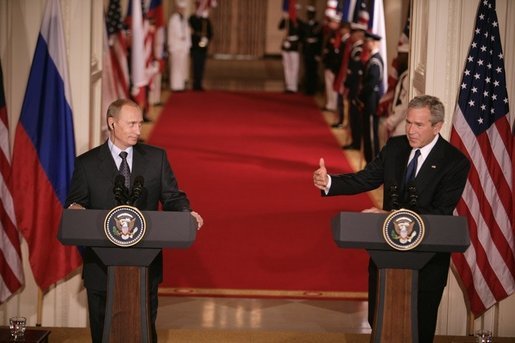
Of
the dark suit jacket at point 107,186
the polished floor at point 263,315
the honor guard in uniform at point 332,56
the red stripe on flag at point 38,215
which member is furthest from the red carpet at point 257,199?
the dark suit jacket at point 107,186

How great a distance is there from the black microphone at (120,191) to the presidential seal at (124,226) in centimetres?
21

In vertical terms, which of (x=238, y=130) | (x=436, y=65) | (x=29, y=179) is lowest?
(x=238, y=130)

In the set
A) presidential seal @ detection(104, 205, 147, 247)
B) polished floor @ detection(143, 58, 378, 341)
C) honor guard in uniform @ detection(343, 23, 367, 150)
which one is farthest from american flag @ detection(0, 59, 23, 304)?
honor guard in uniform @ detection(343, 23, 367, 150)

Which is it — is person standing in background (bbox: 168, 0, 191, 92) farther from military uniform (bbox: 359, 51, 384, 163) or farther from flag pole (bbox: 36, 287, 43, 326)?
flag pole (bbox: 36, 287, 43, 326)

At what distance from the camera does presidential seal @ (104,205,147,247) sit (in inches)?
246

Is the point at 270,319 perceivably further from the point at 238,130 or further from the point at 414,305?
the point at 238,130

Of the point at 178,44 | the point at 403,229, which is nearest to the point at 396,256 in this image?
the point at 403,229

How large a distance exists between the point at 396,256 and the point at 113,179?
1.84m

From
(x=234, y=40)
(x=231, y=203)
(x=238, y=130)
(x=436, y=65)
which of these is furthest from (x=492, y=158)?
(x=234, y=40)

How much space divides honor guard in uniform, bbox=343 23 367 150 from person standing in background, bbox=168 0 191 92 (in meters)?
7.86

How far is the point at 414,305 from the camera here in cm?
663

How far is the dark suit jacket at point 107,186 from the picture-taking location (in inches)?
272

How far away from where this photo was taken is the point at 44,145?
8.27 m

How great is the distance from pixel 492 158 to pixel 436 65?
0.83 m
